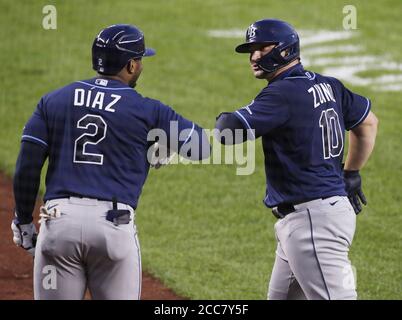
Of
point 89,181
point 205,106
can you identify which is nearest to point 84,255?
point 89,181

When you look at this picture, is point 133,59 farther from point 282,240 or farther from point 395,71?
point 395,71

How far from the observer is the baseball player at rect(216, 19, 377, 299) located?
17.5 feet

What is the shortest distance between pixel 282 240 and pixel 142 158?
96 centimetres

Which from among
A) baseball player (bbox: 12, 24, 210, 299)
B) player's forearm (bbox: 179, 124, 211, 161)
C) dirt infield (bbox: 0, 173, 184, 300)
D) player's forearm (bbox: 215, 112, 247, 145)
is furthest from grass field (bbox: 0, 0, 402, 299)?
baseball player (bbox: 12, 24, 210, 299)

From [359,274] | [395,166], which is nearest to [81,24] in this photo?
[395,166]

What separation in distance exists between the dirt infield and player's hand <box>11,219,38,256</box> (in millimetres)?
1841

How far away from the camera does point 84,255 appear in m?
4.95

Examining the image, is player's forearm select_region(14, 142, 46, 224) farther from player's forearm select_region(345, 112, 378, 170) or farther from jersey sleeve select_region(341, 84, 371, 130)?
player's forearm select_region(345, 112, 378, 170)

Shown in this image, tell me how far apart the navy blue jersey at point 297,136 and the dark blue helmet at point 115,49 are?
26.0 inches

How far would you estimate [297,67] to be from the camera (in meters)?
5.64

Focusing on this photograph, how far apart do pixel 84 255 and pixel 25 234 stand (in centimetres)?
55

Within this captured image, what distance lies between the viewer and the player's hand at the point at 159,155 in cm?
530

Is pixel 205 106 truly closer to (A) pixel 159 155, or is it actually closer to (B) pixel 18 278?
(B) pixel 18 278

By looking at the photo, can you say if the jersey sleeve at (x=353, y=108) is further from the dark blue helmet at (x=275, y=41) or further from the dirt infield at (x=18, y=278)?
the dirt infield at (x=18, y=278)
